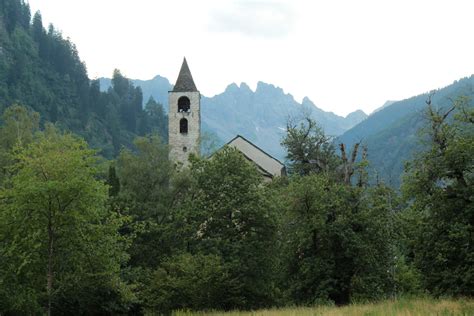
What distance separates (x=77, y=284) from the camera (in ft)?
77.0

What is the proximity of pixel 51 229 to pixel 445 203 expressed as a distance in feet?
51.3

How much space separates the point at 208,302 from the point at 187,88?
31357 millimetres

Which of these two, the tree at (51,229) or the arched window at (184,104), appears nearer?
the tree at (51,229)

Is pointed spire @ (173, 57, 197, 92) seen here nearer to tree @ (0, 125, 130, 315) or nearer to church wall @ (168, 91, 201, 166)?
church wall @ (168, 91, 201, 166)

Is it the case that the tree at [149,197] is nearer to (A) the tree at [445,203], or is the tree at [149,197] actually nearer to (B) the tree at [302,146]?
(A) the tree at [445,203]

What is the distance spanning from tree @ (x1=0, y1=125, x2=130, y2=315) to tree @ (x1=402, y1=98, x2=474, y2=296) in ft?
41.8

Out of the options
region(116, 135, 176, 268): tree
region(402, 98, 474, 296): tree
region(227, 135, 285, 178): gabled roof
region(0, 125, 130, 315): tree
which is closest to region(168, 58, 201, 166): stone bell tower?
region(227, 135, 285, 178): gabled roof

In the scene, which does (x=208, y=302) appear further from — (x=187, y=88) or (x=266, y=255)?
(x=187, y=88)

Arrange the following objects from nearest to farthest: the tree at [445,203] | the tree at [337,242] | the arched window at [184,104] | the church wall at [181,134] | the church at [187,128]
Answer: the tree at [445,203] < the tree at [337,242] < the church at [187,128] < the church wall at [181,134] < the arched window at [184,104]

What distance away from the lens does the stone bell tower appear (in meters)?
54.1

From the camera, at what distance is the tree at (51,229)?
68.4ft

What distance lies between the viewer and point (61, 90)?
160m

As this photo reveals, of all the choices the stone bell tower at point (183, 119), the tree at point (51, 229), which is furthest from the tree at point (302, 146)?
the tree at point (51, 229)

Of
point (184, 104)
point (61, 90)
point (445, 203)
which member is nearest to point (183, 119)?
point (184, 104)
